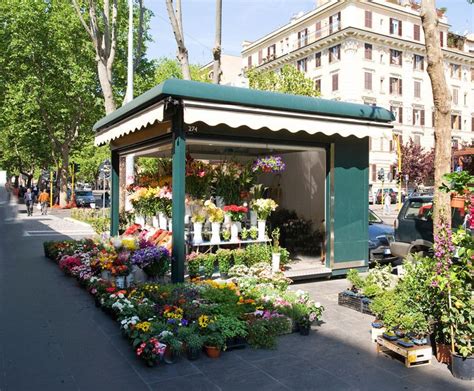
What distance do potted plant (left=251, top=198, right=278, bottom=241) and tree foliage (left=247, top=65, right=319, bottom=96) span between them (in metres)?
24.3

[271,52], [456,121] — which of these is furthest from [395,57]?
[271,52]

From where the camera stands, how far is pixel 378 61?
5016cm

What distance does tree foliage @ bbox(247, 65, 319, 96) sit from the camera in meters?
32.6

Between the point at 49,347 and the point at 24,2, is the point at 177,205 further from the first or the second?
the point at 24,2

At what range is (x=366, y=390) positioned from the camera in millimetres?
4367

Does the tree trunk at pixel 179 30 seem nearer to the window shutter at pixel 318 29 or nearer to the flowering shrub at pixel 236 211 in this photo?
the flowering shrub at pixel 236 211

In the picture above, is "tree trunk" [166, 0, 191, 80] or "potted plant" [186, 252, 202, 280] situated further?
"tree trunk" [166, 0, 191, 80]

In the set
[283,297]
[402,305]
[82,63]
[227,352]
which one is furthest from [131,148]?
[82,63]

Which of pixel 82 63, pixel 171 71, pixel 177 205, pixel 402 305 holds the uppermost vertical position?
pixel 171 71

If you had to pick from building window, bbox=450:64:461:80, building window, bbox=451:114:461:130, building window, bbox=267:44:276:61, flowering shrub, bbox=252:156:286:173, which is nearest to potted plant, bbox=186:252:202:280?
flowering shrub, bbox=252:156:286:173

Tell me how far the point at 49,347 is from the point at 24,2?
101 feet

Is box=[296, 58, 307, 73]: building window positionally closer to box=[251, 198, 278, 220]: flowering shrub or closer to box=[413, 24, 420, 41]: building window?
box=[413, 24, 420, 41]: building window

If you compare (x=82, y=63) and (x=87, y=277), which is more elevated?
Result: (x=82, y=63)

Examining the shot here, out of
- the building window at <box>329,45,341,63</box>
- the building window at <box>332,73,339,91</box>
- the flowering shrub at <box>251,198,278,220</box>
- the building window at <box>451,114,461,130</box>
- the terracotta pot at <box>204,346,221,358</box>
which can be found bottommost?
the terracotta pot at <box>204,346,221,358</box>
